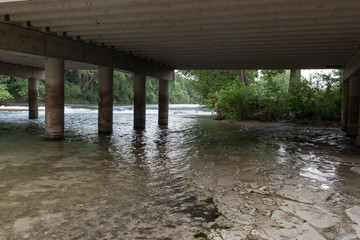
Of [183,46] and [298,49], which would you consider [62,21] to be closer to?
[183,46]

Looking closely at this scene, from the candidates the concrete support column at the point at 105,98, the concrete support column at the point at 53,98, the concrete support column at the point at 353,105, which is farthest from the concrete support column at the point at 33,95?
the concrete support column at the point at 353,105

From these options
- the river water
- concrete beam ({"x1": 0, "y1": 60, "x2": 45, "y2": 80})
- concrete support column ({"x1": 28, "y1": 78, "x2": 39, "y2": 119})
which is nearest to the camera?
the river water

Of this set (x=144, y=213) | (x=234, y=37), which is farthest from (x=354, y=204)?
(x=234, y=37)

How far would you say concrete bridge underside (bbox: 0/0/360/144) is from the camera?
8062 mm

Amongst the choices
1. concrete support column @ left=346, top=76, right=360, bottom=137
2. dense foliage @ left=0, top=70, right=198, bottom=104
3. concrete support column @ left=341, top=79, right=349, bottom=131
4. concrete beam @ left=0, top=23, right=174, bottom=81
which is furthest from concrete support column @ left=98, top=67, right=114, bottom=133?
Result: dense foliage @ left=0, top=70, right=198, bottom=104

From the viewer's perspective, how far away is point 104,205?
4809 mm

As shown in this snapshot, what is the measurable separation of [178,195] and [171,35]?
7205 millimetres

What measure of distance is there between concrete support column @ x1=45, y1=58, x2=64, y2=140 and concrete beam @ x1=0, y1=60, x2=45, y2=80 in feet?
34.9

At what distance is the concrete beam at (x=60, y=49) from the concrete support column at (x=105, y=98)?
512mm

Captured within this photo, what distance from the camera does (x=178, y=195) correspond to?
536 centimetres

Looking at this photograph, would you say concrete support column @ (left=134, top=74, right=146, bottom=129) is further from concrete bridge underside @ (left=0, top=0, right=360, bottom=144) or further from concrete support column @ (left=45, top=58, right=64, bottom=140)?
concrete support column @ (left=45, top=58, right=64, bottom=140)

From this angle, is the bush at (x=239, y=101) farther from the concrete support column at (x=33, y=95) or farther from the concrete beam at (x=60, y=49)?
the concrete support column at (x=33, y=95)

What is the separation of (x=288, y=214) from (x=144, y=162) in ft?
15.5

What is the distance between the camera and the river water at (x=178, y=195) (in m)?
3.88
